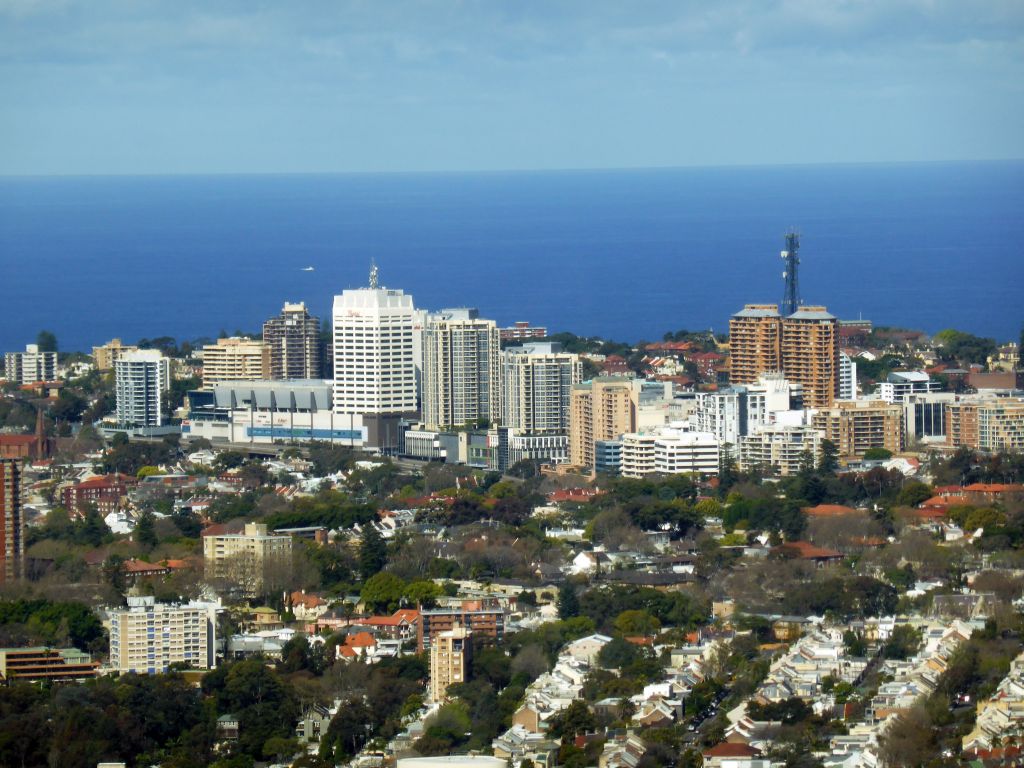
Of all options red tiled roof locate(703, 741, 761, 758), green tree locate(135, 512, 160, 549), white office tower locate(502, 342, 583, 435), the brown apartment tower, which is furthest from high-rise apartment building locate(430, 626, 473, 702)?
the brown apartment tower

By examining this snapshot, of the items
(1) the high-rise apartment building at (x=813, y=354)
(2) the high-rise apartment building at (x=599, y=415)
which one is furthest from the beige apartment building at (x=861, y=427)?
(2) the high-rise apartment building at (x=599, y=415)

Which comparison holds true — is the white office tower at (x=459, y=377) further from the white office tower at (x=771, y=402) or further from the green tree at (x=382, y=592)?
the green tree at (x=382, y=592)

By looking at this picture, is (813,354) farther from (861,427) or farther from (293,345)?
(293,345)

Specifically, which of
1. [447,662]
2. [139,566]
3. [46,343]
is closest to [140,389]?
[46,343]

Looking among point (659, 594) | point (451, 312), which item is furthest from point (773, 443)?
point (659, 594)

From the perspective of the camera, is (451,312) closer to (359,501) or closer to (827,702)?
(359,501)

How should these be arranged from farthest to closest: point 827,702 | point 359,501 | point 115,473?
point 115,473
point 359,501
point 827,702

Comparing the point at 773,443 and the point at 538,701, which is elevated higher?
the point at 773,443

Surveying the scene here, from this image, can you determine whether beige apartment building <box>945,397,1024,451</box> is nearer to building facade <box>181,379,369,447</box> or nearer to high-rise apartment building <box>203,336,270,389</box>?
building facade <box>181,379,369,447</box>
